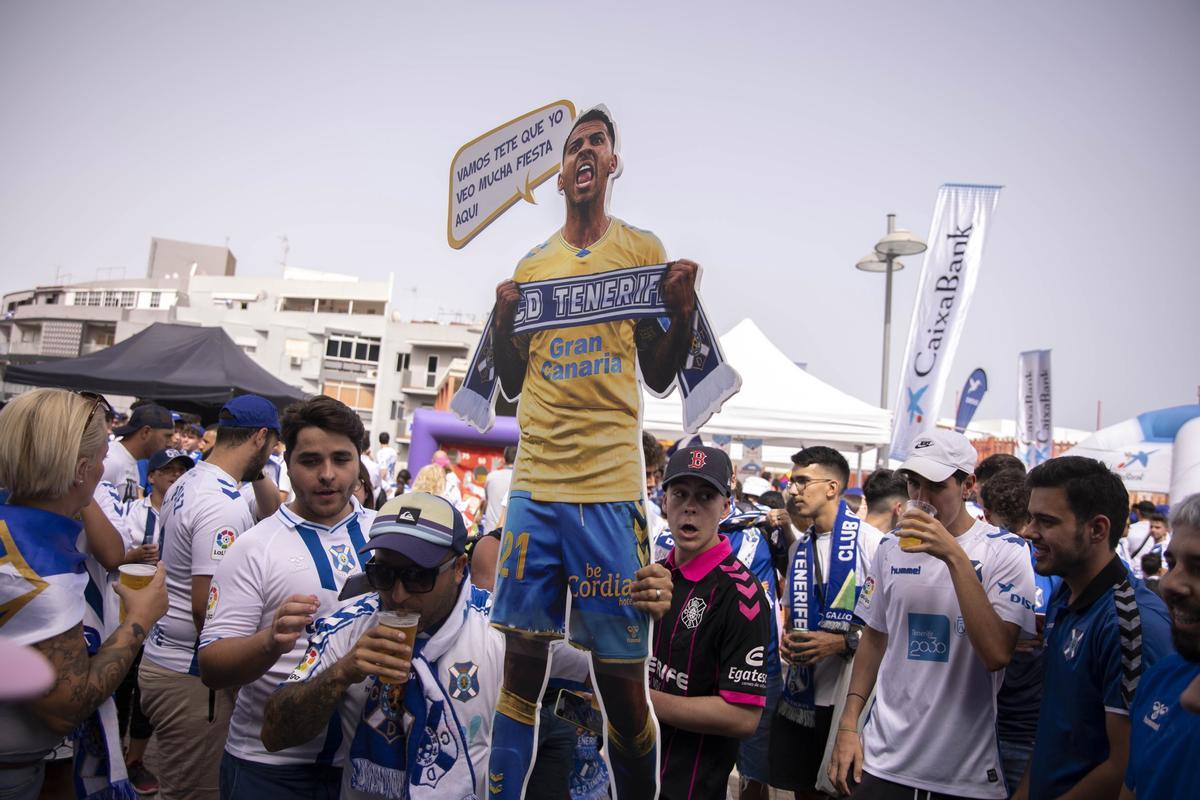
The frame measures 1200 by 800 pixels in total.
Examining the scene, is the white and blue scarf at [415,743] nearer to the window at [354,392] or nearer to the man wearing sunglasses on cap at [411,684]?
the man wearing sunglasses on cap at [411,684]

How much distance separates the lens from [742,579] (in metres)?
2.64

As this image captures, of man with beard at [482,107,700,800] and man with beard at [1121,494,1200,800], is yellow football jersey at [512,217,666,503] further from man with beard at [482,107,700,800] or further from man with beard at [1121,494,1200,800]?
man with beard at [1121,494,1200,800]

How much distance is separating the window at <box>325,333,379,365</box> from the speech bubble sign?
1955 inches

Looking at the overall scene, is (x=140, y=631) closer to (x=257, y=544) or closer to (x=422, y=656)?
(x=257, y=544)

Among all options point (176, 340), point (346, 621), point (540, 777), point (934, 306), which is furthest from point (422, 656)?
point (176, 340)

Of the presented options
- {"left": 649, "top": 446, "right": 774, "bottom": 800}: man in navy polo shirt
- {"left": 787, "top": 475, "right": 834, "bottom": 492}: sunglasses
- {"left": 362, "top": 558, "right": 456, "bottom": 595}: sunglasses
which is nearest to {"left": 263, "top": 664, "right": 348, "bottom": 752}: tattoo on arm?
{"left": 362, "top": 558, "right": 456, "bottom": 595}: sunglasses

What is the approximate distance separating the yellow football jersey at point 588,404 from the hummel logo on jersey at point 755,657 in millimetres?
662

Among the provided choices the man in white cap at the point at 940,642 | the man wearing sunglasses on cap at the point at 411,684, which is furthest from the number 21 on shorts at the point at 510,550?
the man in white cap at the point at 940,642

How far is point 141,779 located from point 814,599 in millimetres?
4023

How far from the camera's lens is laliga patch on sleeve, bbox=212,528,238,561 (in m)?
3.30

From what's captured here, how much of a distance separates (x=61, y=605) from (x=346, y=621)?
0.72 m

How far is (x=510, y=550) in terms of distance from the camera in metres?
2.92

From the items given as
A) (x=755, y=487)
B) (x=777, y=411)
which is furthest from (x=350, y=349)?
(x=777, y=411)

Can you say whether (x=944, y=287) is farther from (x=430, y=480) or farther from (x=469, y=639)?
(x=469, y=639)
